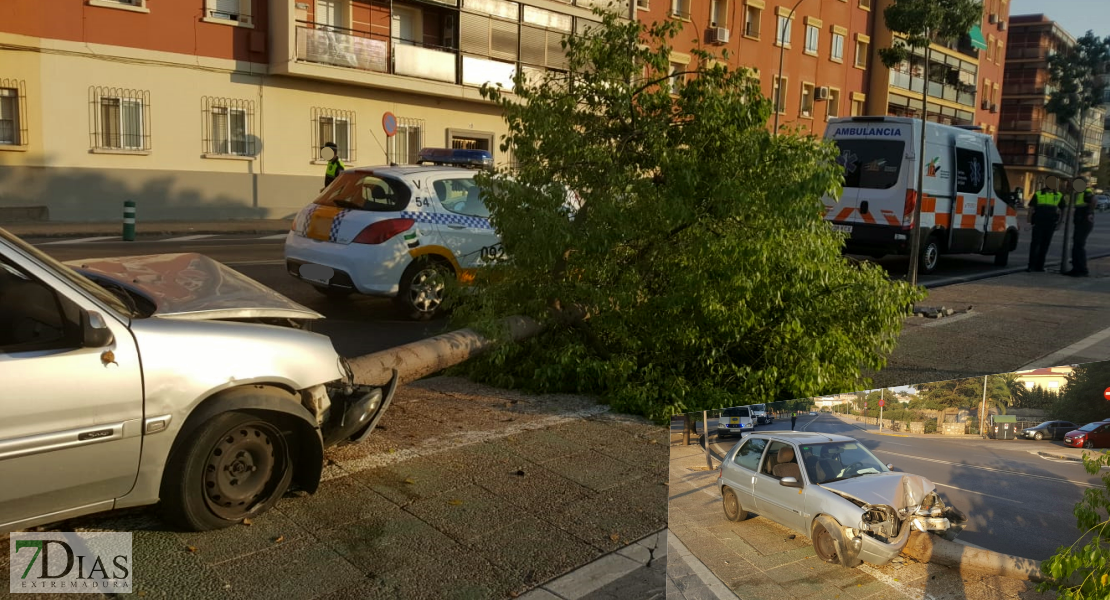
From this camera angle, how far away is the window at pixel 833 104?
33750 mm

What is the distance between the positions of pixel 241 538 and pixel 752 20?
35.3m

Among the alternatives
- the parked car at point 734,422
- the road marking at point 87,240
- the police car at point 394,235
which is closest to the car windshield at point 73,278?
the parked car at point 734,422

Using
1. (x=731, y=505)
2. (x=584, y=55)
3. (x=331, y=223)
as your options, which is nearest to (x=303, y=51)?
(x=331, y=223)

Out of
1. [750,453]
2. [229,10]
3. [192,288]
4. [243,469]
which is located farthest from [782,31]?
[750,453]

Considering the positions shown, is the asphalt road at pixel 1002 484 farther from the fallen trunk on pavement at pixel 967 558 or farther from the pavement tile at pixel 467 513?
the pavement tile at pixel 467 513

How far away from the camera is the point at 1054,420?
1.20 m

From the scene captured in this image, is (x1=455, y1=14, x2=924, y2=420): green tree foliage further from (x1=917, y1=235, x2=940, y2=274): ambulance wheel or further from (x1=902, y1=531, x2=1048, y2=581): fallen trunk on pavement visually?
(x1=917, y1=235, x2=940, y2=274): ambulance wheel

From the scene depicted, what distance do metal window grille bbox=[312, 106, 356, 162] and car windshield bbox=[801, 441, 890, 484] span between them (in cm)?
2770

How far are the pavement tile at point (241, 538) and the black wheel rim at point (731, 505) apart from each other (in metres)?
3.01

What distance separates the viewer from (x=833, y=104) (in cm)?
3431

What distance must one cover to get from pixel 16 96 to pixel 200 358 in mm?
21697

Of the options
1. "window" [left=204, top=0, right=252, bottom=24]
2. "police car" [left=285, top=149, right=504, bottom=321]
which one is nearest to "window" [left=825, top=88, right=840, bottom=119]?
"window" [left=204, top=0, right=252, bottom=24]

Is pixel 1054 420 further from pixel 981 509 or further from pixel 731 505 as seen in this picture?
pixel 731 505

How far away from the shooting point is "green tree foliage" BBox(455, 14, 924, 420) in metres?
6.30
